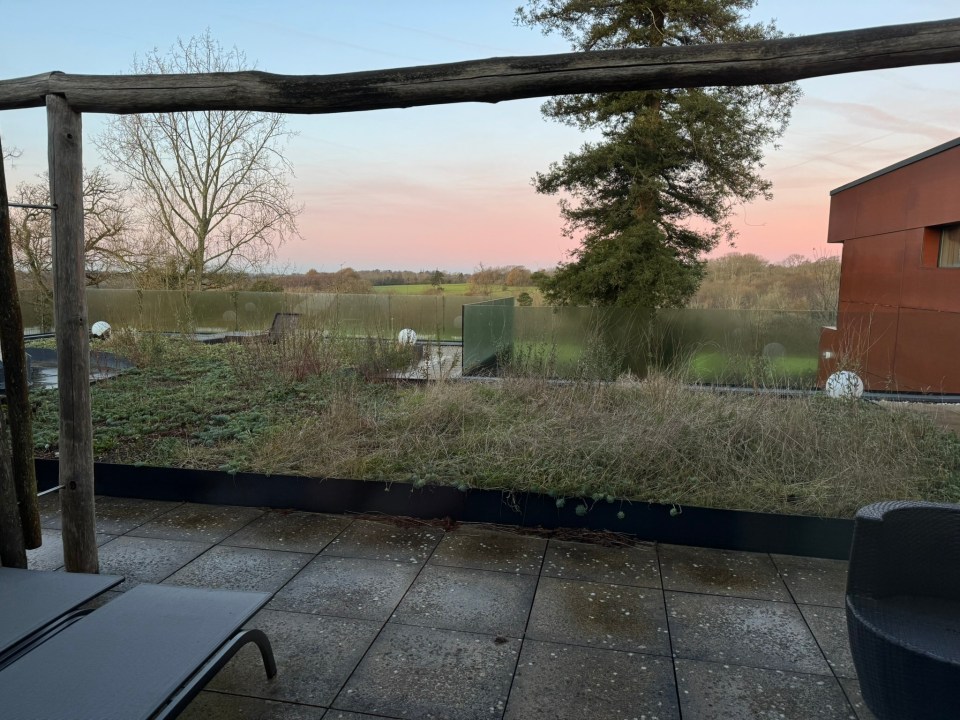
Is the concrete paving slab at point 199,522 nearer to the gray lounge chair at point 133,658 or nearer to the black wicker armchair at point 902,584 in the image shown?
the gray lounge chair at point 133,658

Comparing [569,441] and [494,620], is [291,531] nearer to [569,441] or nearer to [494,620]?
[494,620]

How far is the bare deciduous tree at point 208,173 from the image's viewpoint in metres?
15.3

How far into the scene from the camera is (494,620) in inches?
94.2

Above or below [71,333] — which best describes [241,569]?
below

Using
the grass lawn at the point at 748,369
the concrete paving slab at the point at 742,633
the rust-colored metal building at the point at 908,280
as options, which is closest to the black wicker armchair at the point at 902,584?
the concrete paving slab at the point at 742,633

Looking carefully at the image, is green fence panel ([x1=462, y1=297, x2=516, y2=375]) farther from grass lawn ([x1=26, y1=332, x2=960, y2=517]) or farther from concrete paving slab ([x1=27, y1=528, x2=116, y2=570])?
concrete paving slab ([x1=27, y1=528, x2=116, y2=570])

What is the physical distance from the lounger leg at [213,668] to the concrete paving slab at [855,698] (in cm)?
180

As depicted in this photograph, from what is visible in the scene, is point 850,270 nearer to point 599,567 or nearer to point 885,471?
point 885,471

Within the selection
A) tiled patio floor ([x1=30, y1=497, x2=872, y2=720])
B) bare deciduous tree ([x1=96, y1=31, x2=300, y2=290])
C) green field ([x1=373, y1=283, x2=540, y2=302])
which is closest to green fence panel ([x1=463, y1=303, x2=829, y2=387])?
green field ([x1=373, y1=283, x2=540, y2=302])

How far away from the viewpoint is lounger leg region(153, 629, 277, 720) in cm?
144

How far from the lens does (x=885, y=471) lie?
341 cm

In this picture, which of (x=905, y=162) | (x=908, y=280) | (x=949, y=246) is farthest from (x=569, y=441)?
(x=905, y=162)

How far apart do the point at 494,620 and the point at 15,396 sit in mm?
1941

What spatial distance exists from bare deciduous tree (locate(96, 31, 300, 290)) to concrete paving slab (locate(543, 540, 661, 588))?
556 inches
